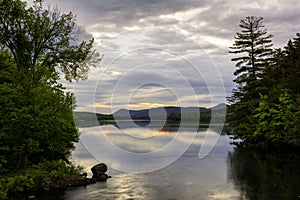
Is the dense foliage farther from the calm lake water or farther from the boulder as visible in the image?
the boulder

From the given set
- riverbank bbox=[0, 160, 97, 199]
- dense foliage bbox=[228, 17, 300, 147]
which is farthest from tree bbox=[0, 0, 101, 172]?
dense foliage bbox=[228, 17, 300, 147]

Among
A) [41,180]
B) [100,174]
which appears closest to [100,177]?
[100,174]

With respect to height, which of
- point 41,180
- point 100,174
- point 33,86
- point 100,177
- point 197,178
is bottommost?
point 197,178

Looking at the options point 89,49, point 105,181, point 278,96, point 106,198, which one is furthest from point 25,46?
point 278,96

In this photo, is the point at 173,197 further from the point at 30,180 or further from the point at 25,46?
the point at 25,46

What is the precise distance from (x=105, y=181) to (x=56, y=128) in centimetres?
502

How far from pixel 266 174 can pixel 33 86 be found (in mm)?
18090

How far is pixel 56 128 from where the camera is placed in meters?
22.5

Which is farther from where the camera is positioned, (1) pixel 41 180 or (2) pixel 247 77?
(2) pixel 247 77

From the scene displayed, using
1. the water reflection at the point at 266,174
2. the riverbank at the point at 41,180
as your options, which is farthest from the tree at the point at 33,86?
the water reflection at the point at 266,174

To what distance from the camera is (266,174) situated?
2498cm

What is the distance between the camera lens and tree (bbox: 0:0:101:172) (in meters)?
21.4

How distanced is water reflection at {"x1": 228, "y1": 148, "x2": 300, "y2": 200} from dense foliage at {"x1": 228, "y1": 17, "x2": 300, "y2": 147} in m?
3.67

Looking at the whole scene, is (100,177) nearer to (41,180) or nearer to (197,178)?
(41,180)
